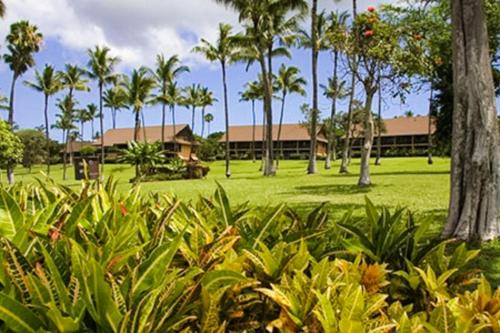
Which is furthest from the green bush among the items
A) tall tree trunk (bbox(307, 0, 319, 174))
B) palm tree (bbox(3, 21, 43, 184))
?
palm tree (bbox(3, 21, 43, 184))

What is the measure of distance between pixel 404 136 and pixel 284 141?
60.2 feet

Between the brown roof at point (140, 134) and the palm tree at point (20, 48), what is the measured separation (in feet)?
89.6

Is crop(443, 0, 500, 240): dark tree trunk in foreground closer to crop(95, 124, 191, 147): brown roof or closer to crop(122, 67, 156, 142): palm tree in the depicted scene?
crop(122, 67, 156, 142): palm tree

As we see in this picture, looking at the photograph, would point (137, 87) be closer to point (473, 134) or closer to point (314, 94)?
point (314, 94)

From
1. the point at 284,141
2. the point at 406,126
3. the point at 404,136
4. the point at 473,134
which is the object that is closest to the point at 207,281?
the point at 473,134

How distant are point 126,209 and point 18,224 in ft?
2.53

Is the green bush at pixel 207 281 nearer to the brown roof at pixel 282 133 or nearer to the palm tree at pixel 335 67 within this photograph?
the palm tree at pixel 335 67

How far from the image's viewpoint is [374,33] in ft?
54.3

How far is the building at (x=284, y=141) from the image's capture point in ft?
240

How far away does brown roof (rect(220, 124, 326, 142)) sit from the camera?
73.0m

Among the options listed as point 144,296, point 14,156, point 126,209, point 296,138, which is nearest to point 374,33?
point 126,209

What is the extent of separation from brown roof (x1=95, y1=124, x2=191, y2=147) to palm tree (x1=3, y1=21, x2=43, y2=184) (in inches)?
1075

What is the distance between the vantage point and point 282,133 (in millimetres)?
75500

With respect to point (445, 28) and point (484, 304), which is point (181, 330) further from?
point (445, 28)
